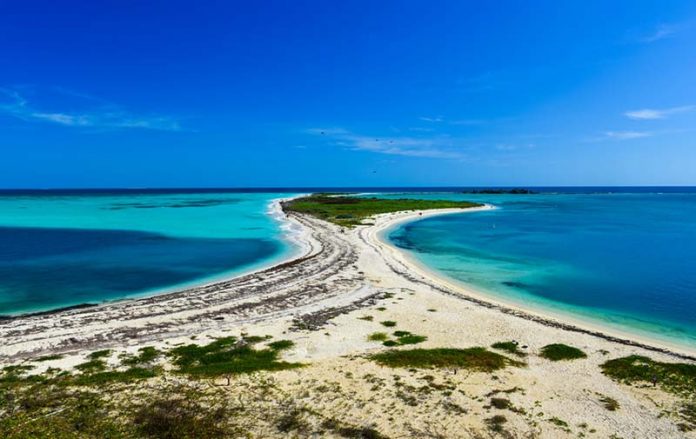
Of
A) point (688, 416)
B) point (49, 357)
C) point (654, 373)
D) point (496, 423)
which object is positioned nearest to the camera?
point (496, 423)

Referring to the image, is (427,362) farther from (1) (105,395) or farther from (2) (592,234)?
(2) (592,234)

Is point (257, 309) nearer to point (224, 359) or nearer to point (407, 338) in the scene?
point (224, 359)

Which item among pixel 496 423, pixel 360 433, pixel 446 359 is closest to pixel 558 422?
pixel 496 423

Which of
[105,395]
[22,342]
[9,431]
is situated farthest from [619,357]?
[22,342]

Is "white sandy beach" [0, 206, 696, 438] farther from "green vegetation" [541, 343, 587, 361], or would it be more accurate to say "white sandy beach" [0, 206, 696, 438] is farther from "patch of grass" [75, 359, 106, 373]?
"patch of grass" [75, 359, 106, 373]

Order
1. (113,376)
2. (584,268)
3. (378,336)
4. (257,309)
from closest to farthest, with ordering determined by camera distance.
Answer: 1. (113,376)
2. (378,336)
3. (257,309)
4. (584,268)

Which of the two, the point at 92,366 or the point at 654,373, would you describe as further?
the point at 92,366

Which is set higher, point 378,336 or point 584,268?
A: point 584,268

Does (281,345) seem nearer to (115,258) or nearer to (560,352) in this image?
(560,352)

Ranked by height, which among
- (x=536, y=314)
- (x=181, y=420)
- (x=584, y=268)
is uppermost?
(x=584, y=268)
